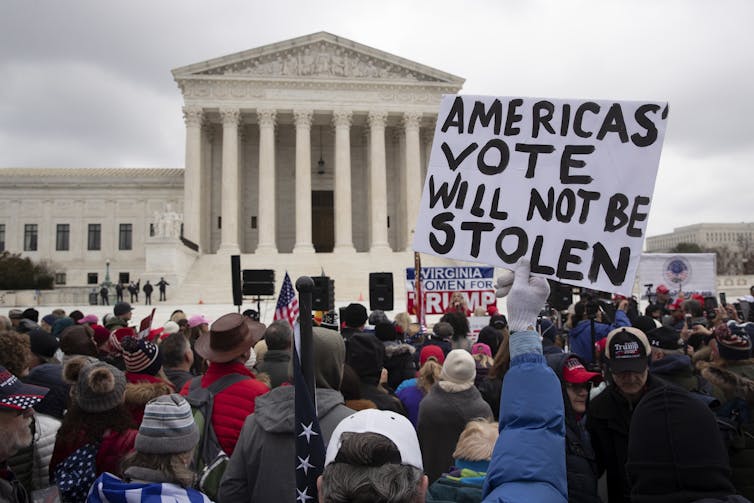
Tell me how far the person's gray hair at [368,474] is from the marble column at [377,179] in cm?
4438

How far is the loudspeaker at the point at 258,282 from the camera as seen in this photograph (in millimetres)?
15516

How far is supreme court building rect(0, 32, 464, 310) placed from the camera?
144 ft

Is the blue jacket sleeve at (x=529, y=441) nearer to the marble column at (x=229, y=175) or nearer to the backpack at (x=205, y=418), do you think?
the backpack at (x=205, y=418)

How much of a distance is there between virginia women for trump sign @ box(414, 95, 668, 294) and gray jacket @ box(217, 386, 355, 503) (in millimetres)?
1333

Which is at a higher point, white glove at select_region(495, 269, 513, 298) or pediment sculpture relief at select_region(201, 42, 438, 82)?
pediment sculpture relief at select_region(201, 42, 438, 82)

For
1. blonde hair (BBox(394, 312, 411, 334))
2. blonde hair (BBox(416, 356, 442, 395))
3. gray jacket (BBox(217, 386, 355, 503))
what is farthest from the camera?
blonde hair (BBox(394, 312, 411, 334))

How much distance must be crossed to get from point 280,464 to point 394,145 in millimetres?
50490

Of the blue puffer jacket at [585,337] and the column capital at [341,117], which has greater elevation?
the column capital at [341,117]

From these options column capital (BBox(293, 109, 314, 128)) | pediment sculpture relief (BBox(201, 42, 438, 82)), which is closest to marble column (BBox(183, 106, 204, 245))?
pediment sculpture relief (BBox(201, 42, 438, 82))

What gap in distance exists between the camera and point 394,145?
52.8m

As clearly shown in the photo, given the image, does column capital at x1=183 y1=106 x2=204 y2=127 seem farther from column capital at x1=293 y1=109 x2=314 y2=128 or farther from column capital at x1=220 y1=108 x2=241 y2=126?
column capital at x1=293 y1=109 x2=314 y2=128

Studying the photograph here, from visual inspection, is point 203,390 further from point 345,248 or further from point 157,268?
point 345,248

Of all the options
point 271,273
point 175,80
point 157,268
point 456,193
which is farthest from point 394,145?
point 456,193

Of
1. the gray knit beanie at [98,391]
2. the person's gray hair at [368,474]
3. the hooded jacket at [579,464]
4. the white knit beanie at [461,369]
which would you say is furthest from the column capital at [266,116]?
the person's gray hair at [368,474]
